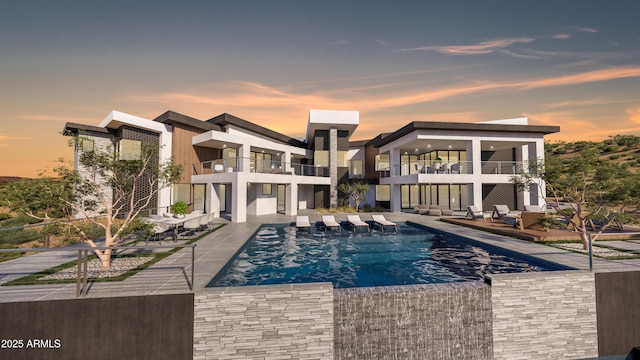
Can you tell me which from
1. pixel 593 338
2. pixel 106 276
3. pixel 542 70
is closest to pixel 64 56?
pixel 106 276

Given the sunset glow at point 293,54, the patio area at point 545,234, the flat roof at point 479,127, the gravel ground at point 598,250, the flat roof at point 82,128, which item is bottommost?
the gravel ground at point 598,250

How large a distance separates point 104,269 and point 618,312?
44.0ft

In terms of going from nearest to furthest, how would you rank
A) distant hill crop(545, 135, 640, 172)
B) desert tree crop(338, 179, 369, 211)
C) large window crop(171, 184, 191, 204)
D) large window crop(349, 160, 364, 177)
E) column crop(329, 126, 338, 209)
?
large window crop(171, 184, 191, 204) < desert tree crop(338, 179, 369, 211) < column crop(329, 126, 338, 209) < large window crop(349, 160, 364, 177) < distant hill crop(545, 135, 640, 172)

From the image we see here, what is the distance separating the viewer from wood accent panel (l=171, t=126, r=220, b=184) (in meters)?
19.7

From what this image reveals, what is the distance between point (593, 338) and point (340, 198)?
21.0 meters

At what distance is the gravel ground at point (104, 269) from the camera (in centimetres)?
651

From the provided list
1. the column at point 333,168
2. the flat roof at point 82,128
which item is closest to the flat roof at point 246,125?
the column at point 333,168

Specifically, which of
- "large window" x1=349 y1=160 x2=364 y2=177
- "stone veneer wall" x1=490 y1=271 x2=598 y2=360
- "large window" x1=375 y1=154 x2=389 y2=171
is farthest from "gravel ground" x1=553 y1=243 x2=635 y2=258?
"large window" x1=349 y1=160 x2=364 y2=177

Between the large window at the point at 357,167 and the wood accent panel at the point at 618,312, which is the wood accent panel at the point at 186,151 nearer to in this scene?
the large window at the point at 357,167

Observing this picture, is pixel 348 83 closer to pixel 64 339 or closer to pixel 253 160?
pixel 253 160

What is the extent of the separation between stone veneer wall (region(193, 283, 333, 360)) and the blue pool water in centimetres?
100

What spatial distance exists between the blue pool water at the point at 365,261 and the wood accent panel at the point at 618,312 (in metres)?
1.00

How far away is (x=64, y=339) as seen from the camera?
491 centimetres

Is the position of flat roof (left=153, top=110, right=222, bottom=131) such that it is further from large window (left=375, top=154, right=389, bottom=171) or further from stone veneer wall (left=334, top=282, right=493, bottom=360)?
stone veneer wall (left=334, top=282, right=493, bottom=360)
